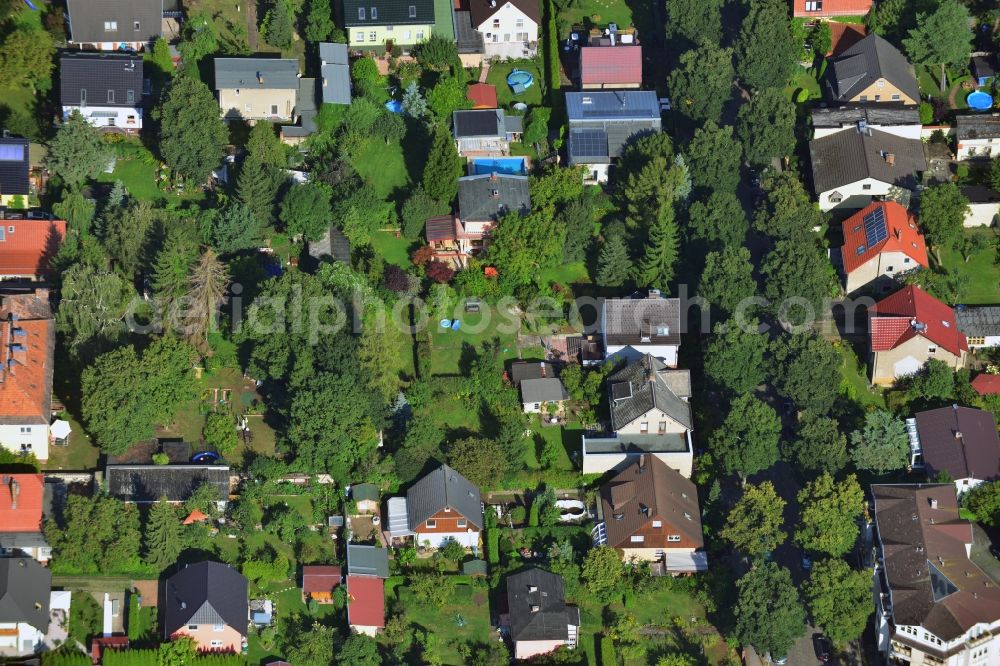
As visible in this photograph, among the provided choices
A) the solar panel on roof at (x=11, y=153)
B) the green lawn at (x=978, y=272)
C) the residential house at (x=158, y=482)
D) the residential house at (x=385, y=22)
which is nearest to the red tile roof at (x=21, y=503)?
the residential house at (x=158, y=482)

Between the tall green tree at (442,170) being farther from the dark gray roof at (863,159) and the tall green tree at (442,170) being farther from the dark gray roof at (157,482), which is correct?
the dark gray roof at (157,482)

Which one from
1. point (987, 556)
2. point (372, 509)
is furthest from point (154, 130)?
point (987, 556)

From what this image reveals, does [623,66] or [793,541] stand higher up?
[623,66]

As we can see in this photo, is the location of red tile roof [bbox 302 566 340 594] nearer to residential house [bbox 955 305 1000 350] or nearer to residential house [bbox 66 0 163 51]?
residential house [bbox 955 305 1000 350]

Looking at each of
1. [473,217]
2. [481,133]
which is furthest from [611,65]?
[473,217]

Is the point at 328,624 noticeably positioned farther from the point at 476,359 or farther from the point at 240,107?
the point at 240,107

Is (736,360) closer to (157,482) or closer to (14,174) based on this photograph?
(157,482)
